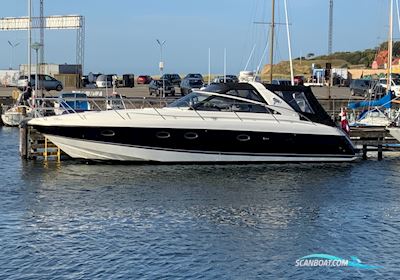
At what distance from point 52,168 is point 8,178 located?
1983 millimetres

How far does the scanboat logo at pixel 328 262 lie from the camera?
1264 cm

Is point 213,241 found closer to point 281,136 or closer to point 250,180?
point 250,180

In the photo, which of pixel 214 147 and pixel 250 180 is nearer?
pixel 250 180

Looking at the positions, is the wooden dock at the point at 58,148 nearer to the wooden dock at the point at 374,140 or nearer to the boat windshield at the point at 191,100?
the wooden dock at the point at 374,140

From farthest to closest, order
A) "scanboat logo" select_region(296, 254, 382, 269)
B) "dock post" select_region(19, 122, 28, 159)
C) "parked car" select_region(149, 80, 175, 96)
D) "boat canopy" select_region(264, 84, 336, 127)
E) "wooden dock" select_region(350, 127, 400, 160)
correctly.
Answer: "parked car" select_region(149, 80, 175, 96)
"wooden dock" select_region(350, 127, 400, 160)
"dock post" select_region(19, 122, 28, 159)
"boat canopy" select_region(264, 84, 336, 127)
"scanboat logo" select_region(296, 254, 382, 269)

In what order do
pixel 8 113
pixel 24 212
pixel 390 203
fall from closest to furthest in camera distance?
pixel 24 212 → pixel 390 203 → pixel 8 113

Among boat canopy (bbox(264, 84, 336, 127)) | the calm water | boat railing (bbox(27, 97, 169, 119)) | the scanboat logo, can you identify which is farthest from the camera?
boat railing (bbox(27, 97, 169, 119))

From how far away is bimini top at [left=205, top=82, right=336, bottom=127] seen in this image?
24.0 meters

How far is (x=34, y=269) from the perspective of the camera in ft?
40.4

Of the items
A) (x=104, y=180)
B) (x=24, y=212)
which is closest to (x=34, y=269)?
(x=24, y=212)

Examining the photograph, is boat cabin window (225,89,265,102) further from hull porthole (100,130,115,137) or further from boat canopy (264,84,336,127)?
hull porthole (100,130,115,137)

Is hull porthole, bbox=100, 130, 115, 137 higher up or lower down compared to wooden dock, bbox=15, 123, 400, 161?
higher up

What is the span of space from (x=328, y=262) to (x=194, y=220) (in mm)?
4042

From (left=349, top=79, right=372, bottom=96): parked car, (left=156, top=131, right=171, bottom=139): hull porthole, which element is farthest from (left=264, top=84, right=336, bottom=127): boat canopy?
(left=349, top=79, right=372, bottom=96): parked car
